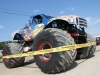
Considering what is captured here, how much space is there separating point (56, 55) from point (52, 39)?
58 cm

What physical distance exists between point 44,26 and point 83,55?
241cm

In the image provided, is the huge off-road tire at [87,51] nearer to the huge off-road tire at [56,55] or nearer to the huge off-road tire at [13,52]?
the huge off-road tire at [56,55]

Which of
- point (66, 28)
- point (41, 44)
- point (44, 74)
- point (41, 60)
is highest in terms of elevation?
point (66, 28)

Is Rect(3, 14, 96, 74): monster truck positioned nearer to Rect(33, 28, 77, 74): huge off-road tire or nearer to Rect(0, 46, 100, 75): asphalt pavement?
Rect(33, 28, 77, 74): huge off-road tire

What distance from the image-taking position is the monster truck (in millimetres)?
5250

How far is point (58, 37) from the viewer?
535 centimetres

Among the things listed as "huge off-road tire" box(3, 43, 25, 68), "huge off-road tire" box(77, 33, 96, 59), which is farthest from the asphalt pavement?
"huge off-road tire" box(3, 43, 25, 68)

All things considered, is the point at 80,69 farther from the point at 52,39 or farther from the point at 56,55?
the point at 52,39

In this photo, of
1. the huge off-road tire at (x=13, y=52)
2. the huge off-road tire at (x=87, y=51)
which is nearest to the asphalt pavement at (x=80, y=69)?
the huge off-road tire at (x=87, y=51)

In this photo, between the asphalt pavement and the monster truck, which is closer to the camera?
the asphalt pavement

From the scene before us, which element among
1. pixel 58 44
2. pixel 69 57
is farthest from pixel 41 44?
pixel 69 57

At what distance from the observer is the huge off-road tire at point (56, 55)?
5129 millimetres

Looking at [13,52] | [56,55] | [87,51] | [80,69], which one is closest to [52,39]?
[56,55]

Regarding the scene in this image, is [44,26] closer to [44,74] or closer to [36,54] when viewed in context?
[36,54]
